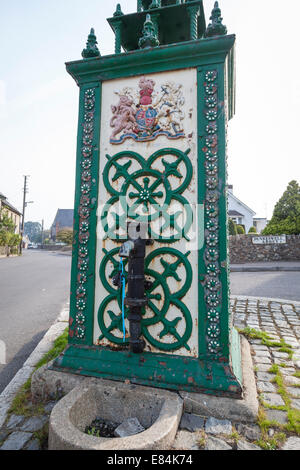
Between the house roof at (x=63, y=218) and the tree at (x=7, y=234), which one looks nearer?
the tree at (x=7, y=234)

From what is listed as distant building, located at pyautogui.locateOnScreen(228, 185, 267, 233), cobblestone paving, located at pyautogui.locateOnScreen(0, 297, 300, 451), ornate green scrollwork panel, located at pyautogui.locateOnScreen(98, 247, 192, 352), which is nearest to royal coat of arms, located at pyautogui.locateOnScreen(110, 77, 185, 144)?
ornate green scrollwork panel, located at pyautogui.locateOnScreen(98, 247, 192, 352)

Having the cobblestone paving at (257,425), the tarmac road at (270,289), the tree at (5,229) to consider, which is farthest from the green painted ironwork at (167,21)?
the tree at (5,229)

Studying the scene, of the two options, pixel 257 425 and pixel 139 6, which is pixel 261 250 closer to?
pixel 139 6

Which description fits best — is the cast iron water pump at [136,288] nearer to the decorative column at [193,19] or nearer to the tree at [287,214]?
the decorative column at [193,19]

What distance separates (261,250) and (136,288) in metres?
16.3

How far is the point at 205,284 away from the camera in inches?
93.9

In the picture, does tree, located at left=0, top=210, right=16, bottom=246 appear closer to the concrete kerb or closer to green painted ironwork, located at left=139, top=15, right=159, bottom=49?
the concrete kerb

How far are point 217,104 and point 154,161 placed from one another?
748mm

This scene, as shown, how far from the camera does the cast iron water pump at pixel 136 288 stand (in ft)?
7.59

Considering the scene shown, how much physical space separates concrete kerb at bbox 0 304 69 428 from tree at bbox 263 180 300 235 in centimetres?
1620

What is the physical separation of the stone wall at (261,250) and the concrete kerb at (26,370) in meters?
14.4

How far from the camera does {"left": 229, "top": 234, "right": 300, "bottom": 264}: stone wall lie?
16422 mm
